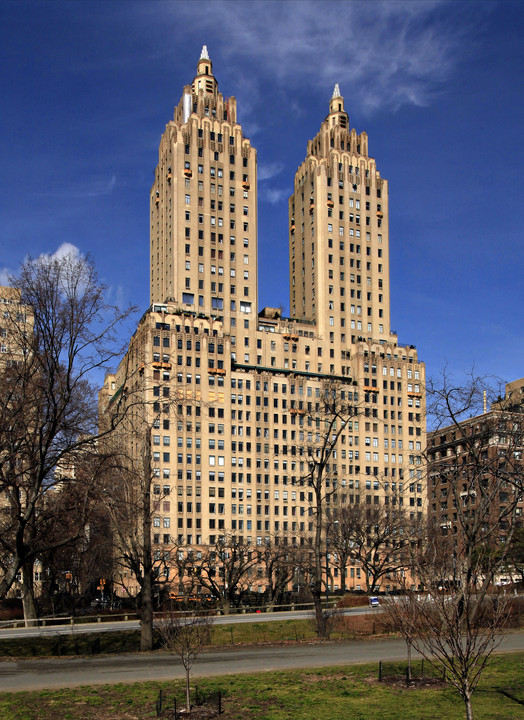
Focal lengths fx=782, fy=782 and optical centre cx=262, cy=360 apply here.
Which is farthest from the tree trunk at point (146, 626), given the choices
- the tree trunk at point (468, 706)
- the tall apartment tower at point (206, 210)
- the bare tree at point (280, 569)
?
the tall apartment tower at point (206, 210)

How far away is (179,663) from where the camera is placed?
34.0m

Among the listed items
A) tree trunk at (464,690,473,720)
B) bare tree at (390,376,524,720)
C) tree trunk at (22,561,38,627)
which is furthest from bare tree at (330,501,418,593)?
tree trunk at (464,690,473,720)

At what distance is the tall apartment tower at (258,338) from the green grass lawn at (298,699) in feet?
300

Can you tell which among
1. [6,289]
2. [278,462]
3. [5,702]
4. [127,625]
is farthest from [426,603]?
[278,462]

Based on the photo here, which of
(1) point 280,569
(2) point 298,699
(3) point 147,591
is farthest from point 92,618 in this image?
(2) point 298,699

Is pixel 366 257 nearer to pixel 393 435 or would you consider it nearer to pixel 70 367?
pixel 393 435

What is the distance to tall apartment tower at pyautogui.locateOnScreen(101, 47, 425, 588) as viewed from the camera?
127m

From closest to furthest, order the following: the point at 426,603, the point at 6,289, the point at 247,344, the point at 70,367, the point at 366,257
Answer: the point at 426,603, the point at 70,367, the point at 6,289, the point at 247,344, the point at 366,257

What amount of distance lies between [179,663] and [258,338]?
10743cm

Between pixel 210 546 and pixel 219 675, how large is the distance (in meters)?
92.3

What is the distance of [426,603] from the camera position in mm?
24297

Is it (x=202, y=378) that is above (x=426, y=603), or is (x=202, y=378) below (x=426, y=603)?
above

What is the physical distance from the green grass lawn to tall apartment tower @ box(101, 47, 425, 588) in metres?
91.5

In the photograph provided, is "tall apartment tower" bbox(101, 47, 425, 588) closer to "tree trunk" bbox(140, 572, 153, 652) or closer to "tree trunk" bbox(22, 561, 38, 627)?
"tree trunk" bbox(22, 561, 38, 627)
